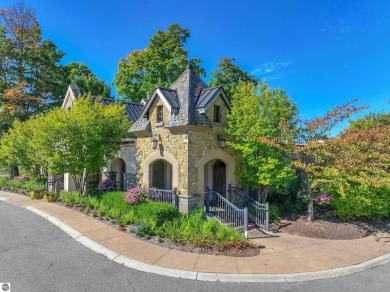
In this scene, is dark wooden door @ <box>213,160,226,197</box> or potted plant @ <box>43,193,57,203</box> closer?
dark wooden door @ <box>213,160,226,197</box>

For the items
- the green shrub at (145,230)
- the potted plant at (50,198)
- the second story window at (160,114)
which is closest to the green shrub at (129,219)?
the green shrub at (145,230)

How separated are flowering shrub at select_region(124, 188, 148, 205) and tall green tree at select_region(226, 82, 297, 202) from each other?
4769 mm

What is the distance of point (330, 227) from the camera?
407 inches

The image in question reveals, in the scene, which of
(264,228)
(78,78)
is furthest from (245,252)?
(78,78)

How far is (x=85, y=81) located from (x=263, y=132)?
28.6 metres

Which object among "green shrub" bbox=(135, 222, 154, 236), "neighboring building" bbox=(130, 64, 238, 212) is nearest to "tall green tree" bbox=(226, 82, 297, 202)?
"neighboring building" bbox=(130, 64, 238, 212)

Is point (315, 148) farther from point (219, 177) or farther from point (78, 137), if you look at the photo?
point (78, 137)

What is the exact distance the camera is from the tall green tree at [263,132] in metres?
10.9

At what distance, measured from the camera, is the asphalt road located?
5484 mm

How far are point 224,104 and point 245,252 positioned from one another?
7.52 meters

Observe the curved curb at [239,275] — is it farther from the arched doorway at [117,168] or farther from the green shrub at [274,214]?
the arched doorway at [117,168]

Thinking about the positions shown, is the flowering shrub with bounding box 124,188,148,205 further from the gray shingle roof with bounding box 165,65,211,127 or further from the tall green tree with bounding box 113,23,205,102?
the tall green tree with bounding box 113,23,205,102

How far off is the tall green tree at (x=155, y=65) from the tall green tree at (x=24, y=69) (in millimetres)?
7705

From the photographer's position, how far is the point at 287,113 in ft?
38.6
